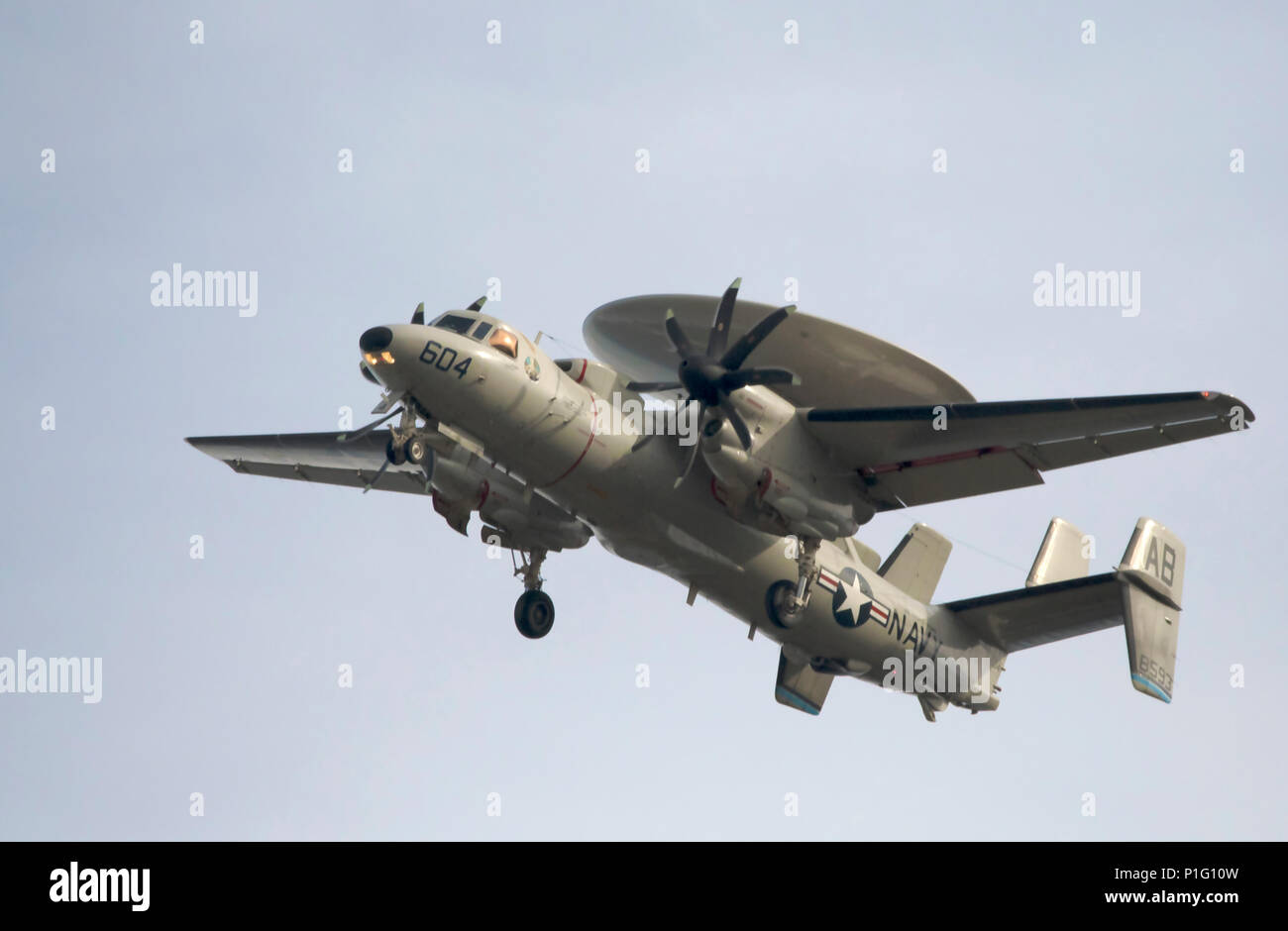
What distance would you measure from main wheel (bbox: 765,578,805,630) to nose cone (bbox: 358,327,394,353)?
8733 mm

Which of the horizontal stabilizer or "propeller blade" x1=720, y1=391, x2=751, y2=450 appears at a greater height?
"propeller blade" x1=720, y1=391, x2=751, y2=450

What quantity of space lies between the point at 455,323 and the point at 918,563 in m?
12.3

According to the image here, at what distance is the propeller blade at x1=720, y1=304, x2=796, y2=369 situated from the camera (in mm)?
25047

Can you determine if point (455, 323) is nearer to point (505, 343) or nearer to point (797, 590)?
point (505, 343)

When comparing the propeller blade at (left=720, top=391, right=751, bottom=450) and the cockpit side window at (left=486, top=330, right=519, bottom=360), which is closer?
the cockpit side window at (left=486, top=330, right=519, bottom=360)

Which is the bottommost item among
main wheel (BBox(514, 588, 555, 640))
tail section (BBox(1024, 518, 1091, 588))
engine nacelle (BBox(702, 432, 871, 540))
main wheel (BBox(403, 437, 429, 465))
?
main wheel (BBox(514, 588, 555, 640))

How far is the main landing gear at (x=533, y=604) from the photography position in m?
28.7

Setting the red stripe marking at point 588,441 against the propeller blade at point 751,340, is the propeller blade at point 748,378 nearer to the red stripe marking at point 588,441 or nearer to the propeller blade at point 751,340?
the propeller blade at point 751,340

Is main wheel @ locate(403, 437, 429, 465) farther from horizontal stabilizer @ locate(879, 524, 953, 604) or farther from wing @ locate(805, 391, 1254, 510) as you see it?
horizontal stabilizer @ locate(879, 524, 953, 604)

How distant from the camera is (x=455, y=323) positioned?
2439 centimetres

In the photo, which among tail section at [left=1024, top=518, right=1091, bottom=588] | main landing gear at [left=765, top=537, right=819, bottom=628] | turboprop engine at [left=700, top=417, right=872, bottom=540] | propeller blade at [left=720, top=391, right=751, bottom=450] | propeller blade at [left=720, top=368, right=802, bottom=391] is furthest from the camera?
tail section at [left=1024, top=518, right=1091, bottom=588]

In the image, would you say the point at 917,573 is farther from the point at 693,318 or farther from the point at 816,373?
the point at 693,318

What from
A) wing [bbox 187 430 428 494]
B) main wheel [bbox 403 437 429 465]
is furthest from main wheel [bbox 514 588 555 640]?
main wheel [bbox 403 437 429 465]

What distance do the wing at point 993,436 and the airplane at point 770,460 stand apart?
0.14ft
